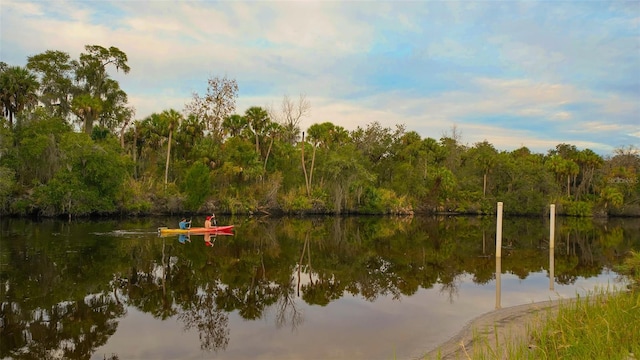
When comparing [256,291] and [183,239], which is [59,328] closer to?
[256,291]

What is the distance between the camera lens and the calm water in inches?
369

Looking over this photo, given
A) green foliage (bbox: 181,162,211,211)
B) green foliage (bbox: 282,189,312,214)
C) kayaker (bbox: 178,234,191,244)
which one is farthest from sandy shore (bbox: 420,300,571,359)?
green foliage (bbox: 282,189,312,214)

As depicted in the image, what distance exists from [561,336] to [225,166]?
42.7m

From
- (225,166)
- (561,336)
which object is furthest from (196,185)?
(561,336)

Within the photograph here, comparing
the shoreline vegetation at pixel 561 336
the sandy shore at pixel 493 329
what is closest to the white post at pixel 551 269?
the sandy shore at pixel 493 329

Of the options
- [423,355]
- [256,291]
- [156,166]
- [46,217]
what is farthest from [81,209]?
[423,355]

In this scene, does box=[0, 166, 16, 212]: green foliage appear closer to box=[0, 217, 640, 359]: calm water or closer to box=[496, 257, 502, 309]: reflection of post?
box=[0, 217, 640, 359]: calm water

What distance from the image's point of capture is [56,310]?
11234mm

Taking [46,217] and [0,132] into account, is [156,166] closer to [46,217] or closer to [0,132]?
[46,217]

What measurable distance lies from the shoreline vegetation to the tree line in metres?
33.7

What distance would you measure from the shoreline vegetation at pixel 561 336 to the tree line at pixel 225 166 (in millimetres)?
33696

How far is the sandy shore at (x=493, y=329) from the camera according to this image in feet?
27.4

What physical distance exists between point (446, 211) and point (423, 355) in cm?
5532

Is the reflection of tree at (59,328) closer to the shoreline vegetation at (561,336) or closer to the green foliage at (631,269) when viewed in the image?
the shoreline vegetation at (561,336)
